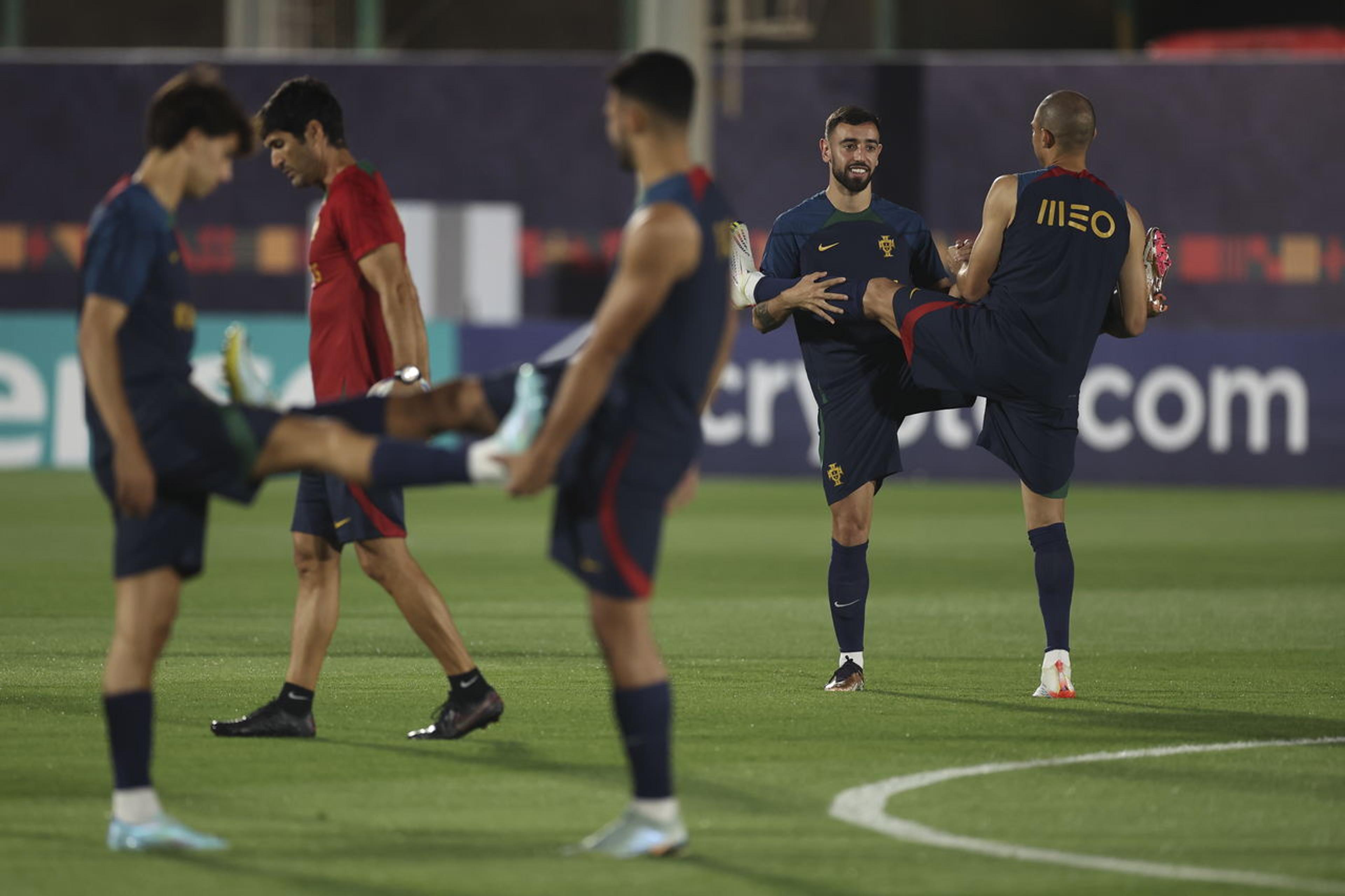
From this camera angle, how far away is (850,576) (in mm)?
8844

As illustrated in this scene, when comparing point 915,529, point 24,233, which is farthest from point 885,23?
point 915,529

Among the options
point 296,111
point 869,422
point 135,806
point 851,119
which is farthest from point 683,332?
point 851,119

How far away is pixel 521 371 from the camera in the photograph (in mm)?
5852

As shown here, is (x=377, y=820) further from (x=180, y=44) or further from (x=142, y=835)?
(x=180, y=44)

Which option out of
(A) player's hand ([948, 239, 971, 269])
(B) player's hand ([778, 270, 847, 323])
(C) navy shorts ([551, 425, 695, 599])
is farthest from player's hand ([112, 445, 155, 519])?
(A) player's hand ([948, 239, 971, 269])

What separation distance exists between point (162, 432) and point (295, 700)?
1.95 m

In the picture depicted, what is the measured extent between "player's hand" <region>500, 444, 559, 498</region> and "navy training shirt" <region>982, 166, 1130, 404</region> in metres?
3.33

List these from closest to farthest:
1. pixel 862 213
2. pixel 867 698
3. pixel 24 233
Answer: pixel 867 698
pixel 862 213
pixel 24 233

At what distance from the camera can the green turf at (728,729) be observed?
5.49 m

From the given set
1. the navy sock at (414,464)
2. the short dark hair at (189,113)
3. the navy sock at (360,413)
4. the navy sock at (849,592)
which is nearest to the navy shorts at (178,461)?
the navy sock at (360,413)

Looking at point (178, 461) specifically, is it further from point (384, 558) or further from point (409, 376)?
point (384, 558)

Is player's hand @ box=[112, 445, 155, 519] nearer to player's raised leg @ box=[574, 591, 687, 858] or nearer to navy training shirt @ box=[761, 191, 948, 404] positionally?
player's raised leg @ box=[574, 591, 687, 858]

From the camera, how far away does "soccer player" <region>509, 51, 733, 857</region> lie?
212 inches

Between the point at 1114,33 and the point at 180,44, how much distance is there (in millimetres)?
14069
